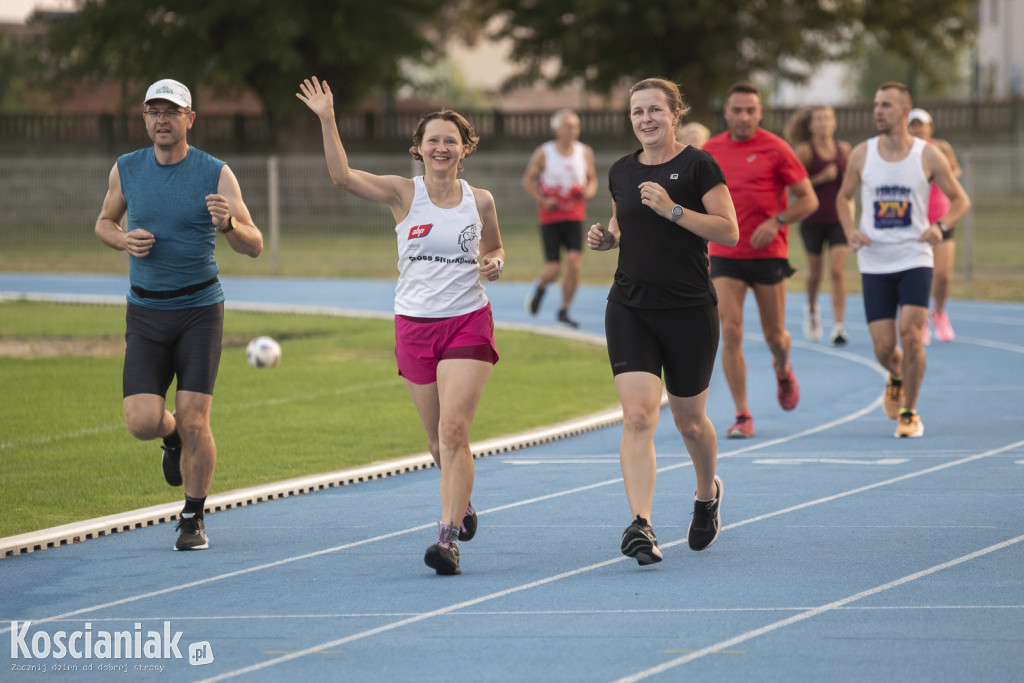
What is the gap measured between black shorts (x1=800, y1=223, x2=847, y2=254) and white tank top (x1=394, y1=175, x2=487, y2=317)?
9.00 m

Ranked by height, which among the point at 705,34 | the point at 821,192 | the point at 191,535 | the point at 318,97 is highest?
the point at 705,34

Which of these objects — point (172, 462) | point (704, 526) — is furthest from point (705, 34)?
point (704, 526)

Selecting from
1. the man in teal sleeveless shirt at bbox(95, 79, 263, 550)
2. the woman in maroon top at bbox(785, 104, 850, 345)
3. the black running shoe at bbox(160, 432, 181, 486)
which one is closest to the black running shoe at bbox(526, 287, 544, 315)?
the woman in maroon top at bbox(785, 104, 850, 345)

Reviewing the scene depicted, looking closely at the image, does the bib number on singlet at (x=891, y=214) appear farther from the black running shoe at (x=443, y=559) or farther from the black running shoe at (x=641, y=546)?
the black running shoe at (x=443, y=559)

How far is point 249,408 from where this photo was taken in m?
11.3

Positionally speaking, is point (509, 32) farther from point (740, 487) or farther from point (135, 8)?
point (740, 487)

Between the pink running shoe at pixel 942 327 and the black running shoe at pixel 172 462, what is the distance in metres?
9.92

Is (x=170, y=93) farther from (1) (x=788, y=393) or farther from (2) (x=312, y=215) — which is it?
(2) (x=312, y=215)

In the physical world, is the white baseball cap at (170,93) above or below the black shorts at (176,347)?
above

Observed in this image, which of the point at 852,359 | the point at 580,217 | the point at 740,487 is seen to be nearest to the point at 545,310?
the point at 580,217

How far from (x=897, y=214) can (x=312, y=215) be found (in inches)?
755

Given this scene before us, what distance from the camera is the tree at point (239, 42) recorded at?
37719 mm

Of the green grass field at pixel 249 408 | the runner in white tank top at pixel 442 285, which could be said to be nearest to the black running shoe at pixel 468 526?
the runner in white tank top at pixel 442 285

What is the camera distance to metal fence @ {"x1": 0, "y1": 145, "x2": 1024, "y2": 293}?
80.0 ft
